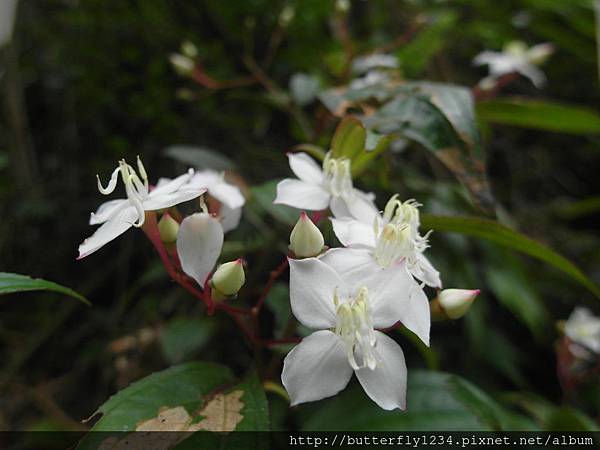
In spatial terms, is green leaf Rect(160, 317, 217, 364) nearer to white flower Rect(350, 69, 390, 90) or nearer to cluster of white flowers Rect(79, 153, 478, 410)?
cluster of white flowers Rect(79, 153, 478, 410)

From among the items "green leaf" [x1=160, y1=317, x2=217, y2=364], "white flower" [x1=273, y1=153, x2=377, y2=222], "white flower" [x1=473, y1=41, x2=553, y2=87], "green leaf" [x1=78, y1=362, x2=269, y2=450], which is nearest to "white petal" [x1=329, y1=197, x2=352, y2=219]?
"white flower" [x1=273, y1=153, x2=377, y2=222]

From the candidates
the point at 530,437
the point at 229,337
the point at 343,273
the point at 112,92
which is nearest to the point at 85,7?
the point at 112,92

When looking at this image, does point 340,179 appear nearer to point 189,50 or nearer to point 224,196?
point 224,196

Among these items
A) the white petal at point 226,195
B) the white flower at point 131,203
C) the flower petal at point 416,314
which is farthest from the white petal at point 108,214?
the flower petal at point 416,314

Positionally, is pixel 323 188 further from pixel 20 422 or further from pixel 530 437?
pixel 20 422

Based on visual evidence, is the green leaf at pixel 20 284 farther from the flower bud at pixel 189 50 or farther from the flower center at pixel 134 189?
the flower bud at pixel 189 50

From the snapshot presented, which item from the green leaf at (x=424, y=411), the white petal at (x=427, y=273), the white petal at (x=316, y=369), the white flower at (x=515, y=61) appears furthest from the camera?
the white flower at (x=515, y=61)

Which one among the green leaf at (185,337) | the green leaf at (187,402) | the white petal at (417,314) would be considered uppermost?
the white petal at (417,314)
